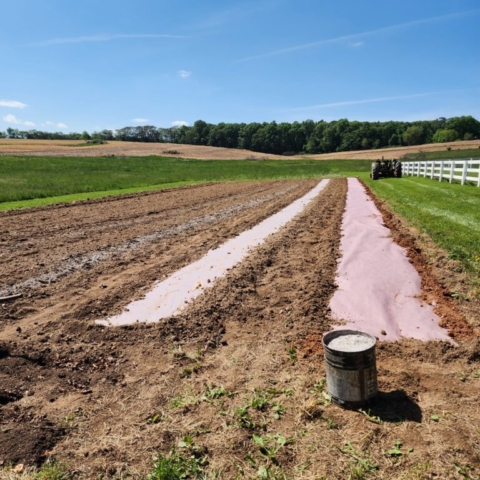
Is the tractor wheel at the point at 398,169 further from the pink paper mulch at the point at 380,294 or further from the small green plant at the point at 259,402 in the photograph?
the small green plant at the point at 259,402

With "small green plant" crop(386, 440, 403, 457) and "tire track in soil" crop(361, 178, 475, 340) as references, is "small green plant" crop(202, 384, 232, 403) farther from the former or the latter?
"tire track in soil" crop(361, 178, 475, 340)

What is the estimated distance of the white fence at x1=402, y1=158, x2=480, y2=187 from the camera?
20312mm

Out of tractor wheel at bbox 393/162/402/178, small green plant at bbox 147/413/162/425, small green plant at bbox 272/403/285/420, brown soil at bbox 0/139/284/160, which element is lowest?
small green plant at bbox 147/413/162/425

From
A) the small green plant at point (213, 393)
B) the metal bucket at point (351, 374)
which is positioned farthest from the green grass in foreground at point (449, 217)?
the small green plant at point (213, 393)

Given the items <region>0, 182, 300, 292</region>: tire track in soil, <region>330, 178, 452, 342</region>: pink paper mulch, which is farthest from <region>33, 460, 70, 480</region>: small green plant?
<region>0, 182, 300, 292</region>: tire track in soil

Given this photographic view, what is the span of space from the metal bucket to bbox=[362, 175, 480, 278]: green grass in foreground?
4.15 meters

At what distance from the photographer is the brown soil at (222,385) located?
315cm

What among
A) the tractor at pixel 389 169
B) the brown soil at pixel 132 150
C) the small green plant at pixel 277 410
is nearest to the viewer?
the small green plant at pixel 277 410

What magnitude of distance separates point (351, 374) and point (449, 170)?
24317 millimetres

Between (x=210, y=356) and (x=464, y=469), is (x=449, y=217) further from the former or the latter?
(x=464, y=469)

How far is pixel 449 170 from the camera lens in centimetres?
2441

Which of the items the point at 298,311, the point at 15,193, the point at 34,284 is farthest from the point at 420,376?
the point at 15,193

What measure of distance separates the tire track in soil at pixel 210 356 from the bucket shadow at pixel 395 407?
0.72 meters

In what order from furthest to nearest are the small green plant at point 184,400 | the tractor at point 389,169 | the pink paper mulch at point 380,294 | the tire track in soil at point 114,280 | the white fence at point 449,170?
the tractor at point 389,169, the white fence at point 449,170, the tire track in soil at point 114,280, the pink paper mulch at point 380,294, the small green plant at point 184,400
